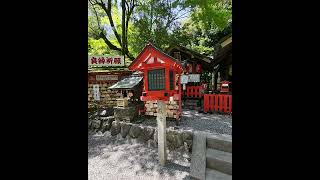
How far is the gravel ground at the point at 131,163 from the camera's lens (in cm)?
452

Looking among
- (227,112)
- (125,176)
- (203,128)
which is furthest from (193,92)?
(125,176)

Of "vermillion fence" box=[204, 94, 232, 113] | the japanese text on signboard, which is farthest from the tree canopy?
"vermillion fence" box=[204, 94, 232, 113]

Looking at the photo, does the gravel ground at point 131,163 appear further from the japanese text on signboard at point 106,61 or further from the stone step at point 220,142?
the japanese text on signboard at point 106,61

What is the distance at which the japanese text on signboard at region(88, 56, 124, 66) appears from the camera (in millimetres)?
11305

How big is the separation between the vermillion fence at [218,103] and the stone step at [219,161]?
4.14 metres

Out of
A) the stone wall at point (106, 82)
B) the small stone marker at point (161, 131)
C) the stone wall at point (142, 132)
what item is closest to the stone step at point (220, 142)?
the stone wall at point (142, 132)

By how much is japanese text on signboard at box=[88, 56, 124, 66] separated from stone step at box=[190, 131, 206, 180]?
7.93 metres

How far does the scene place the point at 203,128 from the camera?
6367 millimetres

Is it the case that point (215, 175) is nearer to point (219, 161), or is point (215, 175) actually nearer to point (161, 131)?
point (219, 161)

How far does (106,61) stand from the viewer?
11.4m

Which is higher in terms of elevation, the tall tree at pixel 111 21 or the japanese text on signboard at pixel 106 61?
the tall tree at pixel 111 21
